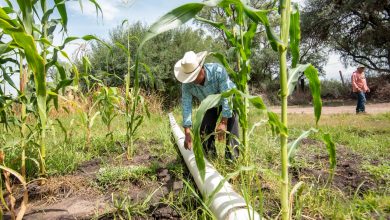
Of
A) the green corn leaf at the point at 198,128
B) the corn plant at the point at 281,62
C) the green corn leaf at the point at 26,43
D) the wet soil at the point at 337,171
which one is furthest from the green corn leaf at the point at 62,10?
the wet soil at the point at 337,171

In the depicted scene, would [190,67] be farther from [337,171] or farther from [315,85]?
[337,171]

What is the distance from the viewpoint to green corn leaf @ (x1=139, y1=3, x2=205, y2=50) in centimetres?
127

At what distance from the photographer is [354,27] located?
1784 centimetres

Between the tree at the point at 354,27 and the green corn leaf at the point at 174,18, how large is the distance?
16.6 metres

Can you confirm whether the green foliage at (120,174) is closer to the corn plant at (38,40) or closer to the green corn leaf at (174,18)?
the corn plant at (38,40)

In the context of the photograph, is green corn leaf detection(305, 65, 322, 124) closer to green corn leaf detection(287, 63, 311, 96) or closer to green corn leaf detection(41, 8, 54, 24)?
green corn leaf detection(287, 63, 311, 96)

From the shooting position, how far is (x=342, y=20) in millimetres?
17516

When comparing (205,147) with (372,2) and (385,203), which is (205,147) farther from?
(372,2)

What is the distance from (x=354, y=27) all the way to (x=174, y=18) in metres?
19.2

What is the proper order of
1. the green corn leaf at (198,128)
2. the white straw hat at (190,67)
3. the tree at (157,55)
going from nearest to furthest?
the green corn leaf at (198,128)
the white straw hat at (190,67)
the tree at (157,55)

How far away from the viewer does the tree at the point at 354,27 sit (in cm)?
1628

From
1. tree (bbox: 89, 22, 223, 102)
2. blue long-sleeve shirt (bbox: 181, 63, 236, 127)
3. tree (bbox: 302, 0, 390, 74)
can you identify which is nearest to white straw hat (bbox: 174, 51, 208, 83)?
blue long-sleeve shirt (bbox: 181, 63, 236, 127)

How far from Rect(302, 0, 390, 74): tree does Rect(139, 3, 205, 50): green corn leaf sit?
16636 millimetres

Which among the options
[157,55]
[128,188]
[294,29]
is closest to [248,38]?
[294,29]
